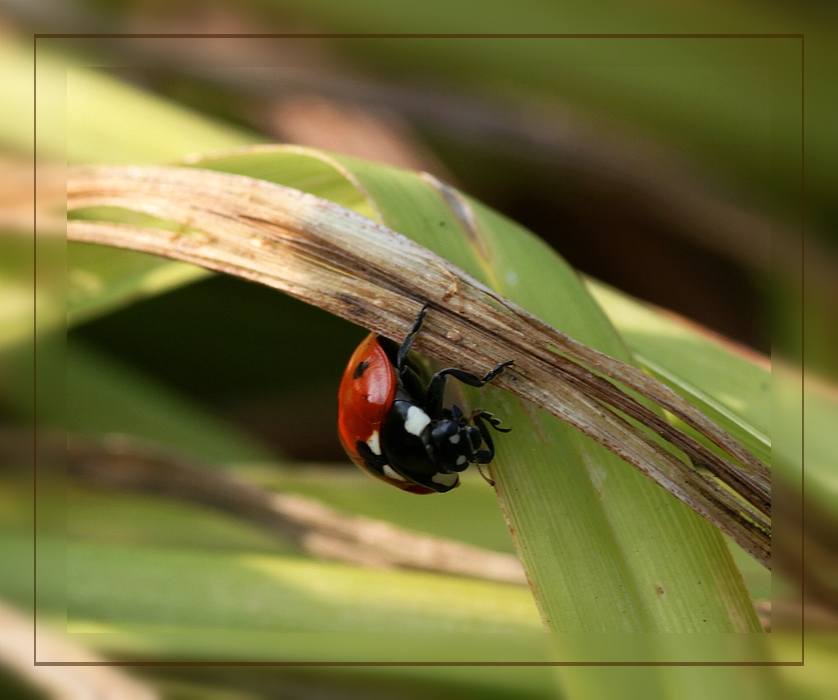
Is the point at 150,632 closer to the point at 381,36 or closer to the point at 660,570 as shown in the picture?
the point at 660,570

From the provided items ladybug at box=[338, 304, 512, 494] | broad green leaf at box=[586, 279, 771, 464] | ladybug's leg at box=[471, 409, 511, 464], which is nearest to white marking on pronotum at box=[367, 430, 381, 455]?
ladybug at box=[338, 304, 512, 494]

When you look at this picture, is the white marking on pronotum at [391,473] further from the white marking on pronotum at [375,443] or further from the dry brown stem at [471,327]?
the dry brown stem at [471,327]

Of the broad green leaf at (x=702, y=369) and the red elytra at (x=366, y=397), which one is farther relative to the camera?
the red elytra at (x=366, y=397)

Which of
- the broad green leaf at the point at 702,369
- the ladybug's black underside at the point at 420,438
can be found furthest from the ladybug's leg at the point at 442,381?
the broad green leaf at the point at 702,369

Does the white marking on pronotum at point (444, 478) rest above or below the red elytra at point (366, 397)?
below

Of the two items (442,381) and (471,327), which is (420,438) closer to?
(442,381)

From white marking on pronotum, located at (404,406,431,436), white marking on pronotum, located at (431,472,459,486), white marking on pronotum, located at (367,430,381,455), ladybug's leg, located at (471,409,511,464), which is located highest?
white marking on pronotum, located at (404,406,431,436)

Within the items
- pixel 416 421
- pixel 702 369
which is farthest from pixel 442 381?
pixel 702 369

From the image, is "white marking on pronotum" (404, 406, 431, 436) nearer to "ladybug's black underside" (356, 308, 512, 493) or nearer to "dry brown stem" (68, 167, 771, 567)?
"ladybug's black underside" (356, 308, 512, 493)

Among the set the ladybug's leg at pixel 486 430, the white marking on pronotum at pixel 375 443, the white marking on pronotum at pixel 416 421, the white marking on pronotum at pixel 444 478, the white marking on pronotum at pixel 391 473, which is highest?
the white marking on pronotum at pixel 416 421

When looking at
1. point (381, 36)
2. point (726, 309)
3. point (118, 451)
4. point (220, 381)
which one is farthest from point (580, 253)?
point (118, 451)
